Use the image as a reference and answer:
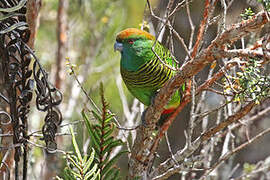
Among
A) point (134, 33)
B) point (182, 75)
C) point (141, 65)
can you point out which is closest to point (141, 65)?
point (141, 65)

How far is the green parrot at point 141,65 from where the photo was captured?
156 cm

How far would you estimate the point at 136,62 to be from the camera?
164cm

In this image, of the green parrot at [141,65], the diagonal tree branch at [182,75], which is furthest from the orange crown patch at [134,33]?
the diagonal tree branch at [182,75]

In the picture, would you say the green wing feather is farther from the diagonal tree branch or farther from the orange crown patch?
the diagonal tree branch

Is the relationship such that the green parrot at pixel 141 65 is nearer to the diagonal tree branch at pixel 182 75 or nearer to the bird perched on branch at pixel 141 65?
the bird perched on branch at pixel 141 65

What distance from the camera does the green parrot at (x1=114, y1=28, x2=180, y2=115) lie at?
156 cm

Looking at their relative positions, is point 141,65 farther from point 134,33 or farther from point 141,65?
point 134,33

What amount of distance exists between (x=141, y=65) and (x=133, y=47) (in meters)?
0.09

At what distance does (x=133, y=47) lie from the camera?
1.63 m

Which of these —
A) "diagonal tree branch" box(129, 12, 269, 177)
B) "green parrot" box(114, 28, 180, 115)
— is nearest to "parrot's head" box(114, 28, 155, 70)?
"green parrot" box(114, 28, 180, 115)

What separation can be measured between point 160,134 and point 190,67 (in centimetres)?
30

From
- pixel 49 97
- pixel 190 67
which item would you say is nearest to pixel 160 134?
pixel 190 67

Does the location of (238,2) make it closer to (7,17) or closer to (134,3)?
(7,17)

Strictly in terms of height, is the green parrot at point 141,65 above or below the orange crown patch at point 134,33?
below
